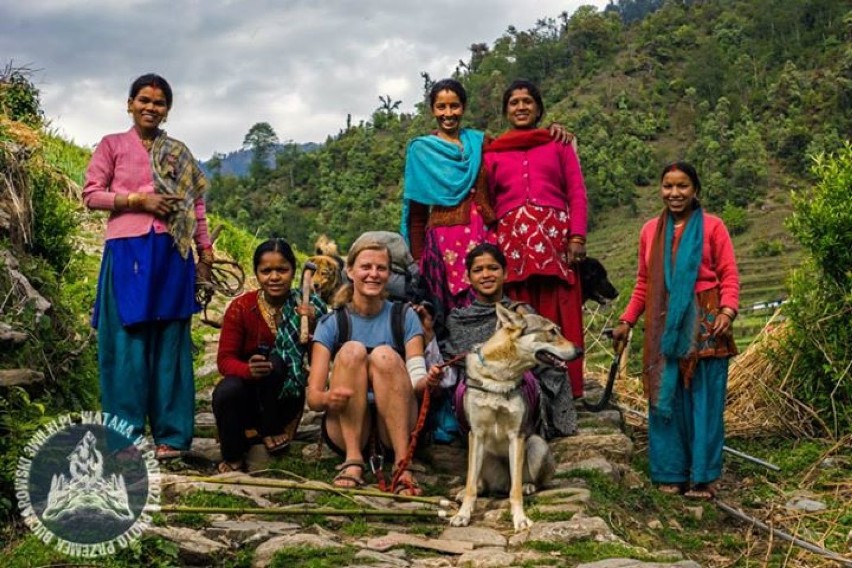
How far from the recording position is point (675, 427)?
205 inches

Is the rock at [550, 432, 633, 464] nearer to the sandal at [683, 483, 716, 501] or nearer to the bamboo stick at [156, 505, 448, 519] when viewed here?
the sandal at [683, 483, 716, 501]

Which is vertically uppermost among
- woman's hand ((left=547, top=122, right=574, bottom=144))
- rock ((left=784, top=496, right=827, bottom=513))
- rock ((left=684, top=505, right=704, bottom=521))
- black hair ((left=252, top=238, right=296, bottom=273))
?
woman's hand ((left=547, top=122, right=574, bottom=144))

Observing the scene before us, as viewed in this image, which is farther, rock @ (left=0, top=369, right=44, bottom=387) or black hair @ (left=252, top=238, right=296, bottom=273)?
black hair @ (left=252, top=238, right=296, bottom=273)

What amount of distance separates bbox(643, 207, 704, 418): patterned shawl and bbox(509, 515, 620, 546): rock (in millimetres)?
1555

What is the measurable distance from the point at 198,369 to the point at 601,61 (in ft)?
247

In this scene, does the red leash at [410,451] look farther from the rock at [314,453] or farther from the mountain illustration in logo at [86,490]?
the mountain illustration in logo at [86,490]

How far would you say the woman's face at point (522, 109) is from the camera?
5.31 metres

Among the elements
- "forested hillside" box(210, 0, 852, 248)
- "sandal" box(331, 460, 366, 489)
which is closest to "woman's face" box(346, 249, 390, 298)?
"sandal" box(331, 460, 366, 489)

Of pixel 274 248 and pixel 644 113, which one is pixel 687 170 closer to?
pixel 274 248

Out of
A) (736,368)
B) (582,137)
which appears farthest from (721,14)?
(736,368)

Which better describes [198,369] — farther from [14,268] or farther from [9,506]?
[9,506]

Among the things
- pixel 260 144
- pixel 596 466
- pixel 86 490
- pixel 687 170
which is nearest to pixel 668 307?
pixel 687 170

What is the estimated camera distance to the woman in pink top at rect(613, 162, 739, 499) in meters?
5.00

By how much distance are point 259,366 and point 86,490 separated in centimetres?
115
